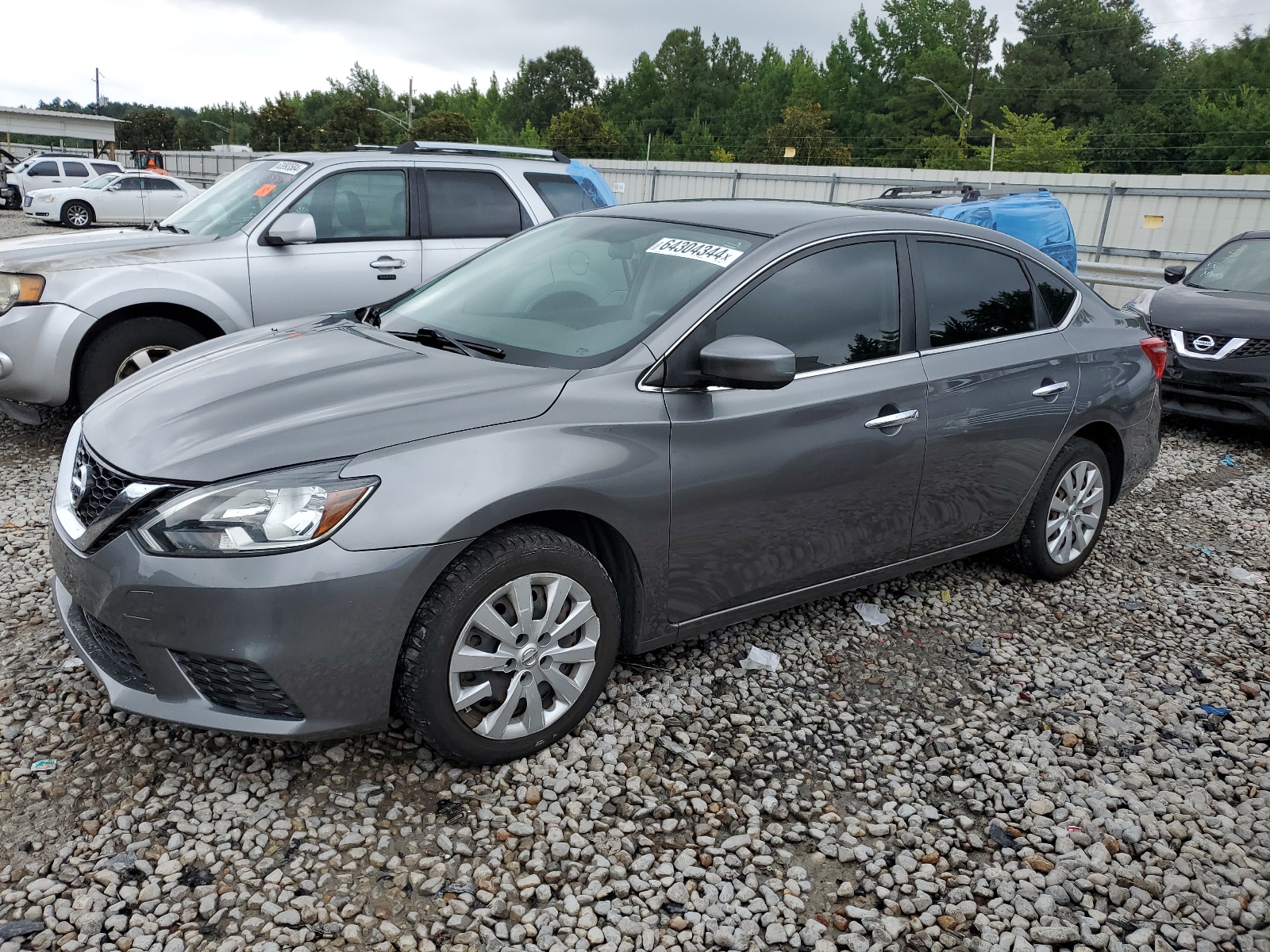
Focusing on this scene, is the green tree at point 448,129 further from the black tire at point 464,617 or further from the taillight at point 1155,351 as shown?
the black tire at point 464,617

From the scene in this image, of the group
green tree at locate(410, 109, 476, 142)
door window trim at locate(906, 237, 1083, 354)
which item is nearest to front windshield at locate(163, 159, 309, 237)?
door window trim at locate(906, 237, 1083, 354)

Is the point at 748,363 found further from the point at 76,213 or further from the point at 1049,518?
the point at 76,213

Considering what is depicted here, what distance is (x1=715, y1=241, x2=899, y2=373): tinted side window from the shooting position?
137 inches

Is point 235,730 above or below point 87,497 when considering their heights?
A: below

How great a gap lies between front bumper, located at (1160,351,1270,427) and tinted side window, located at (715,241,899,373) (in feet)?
17.6

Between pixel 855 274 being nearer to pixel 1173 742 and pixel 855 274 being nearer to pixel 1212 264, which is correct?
pixel 1173 742

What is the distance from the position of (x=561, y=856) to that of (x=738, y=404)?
1.52m

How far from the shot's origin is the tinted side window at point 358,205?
654 centimetres

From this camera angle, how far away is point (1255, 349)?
7812 millimetres

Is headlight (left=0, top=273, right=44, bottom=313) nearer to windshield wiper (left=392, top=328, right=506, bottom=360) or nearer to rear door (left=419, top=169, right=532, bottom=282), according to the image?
rear door (left=419, top=169, right=532, bottom=282)

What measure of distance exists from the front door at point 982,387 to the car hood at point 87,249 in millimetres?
4493

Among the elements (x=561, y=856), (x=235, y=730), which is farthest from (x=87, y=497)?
(x=561, y=856)

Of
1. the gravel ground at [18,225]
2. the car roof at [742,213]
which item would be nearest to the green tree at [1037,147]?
the gravel ground at [18,225]

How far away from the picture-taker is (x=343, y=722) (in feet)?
9.07
